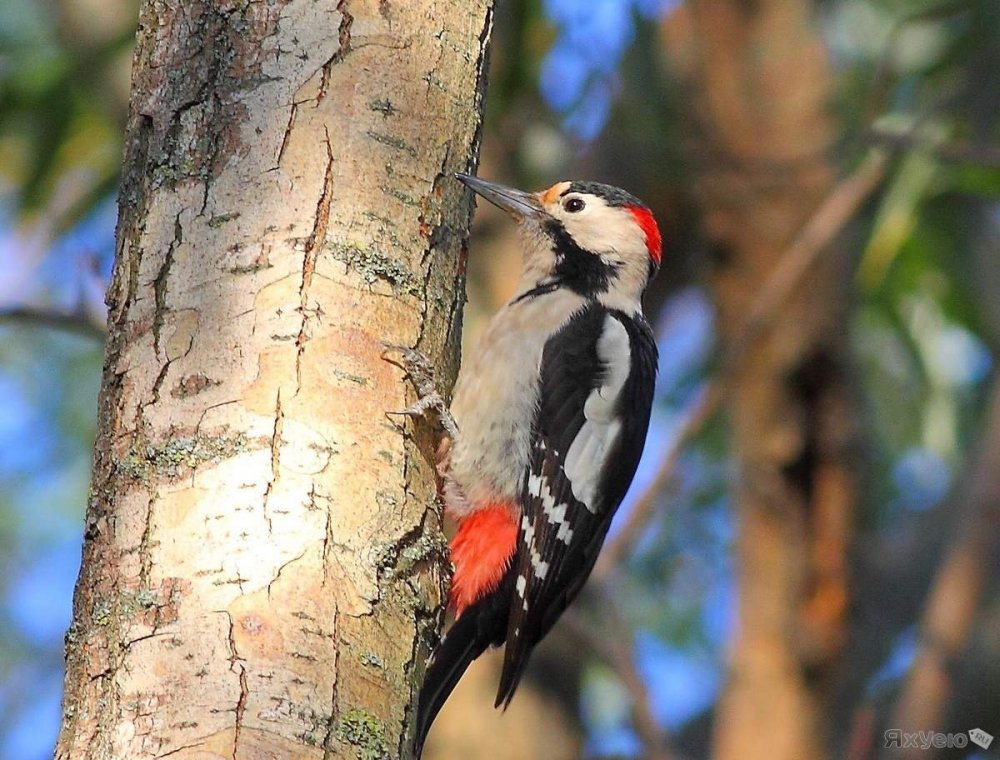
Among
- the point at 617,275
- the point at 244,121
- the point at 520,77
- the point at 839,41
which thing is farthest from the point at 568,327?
the point at 839,41

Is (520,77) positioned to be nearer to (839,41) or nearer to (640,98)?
(640,98)

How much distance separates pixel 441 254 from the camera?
83.9 inches

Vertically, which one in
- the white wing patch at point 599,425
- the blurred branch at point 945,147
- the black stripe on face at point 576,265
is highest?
the blurred branch at point 945,147

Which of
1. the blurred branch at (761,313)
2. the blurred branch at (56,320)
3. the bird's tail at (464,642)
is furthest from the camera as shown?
the blurred branch at (761,313)

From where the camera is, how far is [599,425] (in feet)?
9.73

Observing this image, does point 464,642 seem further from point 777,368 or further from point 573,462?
point 777,368

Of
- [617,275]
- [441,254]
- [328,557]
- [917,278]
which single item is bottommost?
[328,557]

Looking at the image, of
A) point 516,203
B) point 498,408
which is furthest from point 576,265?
point 498,408

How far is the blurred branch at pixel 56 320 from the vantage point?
3068 mm

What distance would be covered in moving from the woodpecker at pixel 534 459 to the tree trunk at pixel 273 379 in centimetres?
62

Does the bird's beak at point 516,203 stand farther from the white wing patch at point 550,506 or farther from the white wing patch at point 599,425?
the white wing patch at point 550,506

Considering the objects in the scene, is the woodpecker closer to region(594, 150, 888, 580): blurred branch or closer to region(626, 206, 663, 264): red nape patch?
region(626, 206, 663, 264): red nape patch

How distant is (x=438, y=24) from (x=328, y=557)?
91cm

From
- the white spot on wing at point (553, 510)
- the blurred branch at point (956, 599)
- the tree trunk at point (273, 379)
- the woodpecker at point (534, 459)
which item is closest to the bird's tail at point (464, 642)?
the woodpecker at point (534, 459)
